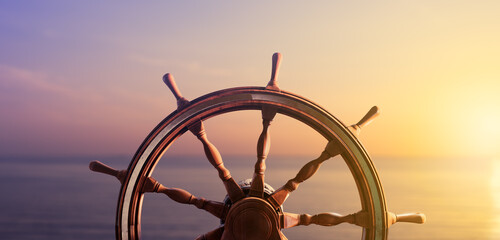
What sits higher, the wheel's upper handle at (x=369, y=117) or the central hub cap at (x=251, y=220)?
the wheel's upper handle at (x=369, y=117)

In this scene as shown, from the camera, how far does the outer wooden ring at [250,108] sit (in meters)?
2.11

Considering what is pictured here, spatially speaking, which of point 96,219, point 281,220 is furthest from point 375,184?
point 96,219

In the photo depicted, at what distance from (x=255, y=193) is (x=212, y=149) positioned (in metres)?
0.25

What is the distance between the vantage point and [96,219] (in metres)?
A: 5.99

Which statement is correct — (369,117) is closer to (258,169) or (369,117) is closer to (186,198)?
(258,169)

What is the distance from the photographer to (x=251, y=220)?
211cm

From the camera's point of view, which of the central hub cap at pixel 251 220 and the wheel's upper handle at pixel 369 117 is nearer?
the central hub cap at pixel 251 220

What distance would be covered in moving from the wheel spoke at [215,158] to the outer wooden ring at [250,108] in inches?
1.6

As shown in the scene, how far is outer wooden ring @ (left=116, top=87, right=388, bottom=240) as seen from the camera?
6.92 feet

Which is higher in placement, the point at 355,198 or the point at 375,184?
the point at 355,198

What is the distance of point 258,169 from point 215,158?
0.18 m

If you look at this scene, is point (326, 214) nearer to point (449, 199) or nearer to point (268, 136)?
point (268, 136)

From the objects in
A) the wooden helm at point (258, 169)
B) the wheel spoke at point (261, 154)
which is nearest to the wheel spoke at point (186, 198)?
the wooden helm at point (258, 169)

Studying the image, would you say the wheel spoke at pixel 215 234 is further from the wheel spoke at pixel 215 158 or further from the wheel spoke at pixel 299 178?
the wheel spoke at pixel 299 178
